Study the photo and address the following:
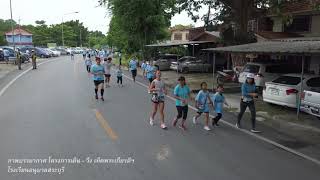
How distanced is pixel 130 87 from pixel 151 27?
71.9 feet

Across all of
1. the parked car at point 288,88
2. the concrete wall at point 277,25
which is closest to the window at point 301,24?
the concrete wall at point 277,25

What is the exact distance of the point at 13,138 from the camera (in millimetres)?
10133

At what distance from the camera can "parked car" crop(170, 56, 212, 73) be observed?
33344mm

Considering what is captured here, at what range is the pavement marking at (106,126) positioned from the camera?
1044 cm

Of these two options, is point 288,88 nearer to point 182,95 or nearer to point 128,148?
point 182,95

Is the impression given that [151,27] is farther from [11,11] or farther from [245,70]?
[245,70]

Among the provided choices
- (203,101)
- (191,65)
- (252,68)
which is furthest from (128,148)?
(191,65)

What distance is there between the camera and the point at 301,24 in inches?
1103

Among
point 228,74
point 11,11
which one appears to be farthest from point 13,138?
point 11,11

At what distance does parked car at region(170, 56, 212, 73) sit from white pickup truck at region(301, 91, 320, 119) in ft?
64.1

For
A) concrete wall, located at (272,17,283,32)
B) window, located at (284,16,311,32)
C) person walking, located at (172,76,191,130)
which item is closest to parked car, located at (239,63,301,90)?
window, located at (284,16,311,32)

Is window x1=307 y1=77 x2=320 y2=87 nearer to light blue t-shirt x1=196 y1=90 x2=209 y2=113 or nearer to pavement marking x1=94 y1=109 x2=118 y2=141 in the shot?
light blue t-shirt x1=196 y1=90 x2=209 y2=113

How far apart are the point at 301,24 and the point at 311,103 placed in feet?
53.5

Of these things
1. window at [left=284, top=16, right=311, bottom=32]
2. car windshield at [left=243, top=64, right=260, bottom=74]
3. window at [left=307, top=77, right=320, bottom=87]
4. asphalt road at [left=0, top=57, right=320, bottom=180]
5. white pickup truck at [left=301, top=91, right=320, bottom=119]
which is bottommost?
asphalt road at [left=0, top=57, right=320, bottom=180]
